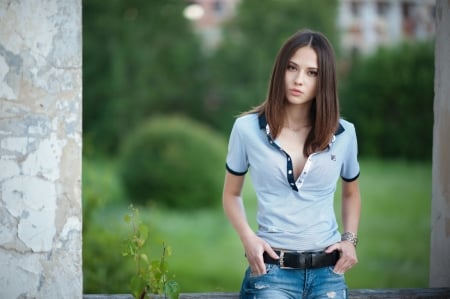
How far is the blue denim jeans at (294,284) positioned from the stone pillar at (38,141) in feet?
2.36

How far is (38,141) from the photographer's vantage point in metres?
2.67

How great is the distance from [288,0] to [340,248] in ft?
57.6

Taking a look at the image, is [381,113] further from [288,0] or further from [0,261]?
[0,261]

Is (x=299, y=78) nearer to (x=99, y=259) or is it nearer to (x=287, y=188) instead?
(x=287, y=188)

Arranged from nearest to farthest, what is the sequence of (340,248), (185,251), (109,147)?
(340,248) → (185,251) → (109,147)

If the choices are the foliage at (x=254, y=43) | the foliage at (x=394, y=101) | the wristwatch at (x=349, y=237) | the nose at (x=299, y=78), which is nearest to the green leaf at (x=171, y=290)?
the wristwatch at (x=349, y=237)

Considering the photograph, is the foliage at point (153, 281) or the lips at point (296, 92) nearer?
the lips at point (296, 92)

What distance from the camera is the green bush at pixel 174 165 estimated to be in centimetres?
1220

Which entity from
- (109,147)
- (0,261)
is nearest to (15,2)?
(0,261)

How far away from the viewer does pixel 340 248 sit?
2582mm

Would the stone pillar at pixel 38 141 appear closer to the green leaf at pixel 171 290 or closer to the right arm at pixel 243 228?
the green leaf at pixel 171 290

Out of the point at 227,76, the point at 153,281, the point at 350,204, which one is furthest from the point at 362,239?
the point at 153,281

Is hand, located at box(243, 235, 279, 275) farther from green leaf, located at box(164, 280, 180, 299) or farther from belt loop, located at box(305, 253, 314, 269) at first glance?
green leaf, located at box(164, 280, 180, 299)

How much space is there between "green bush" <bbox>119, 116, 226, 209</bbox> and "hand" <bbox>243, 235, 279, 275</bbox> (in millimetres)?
9646
